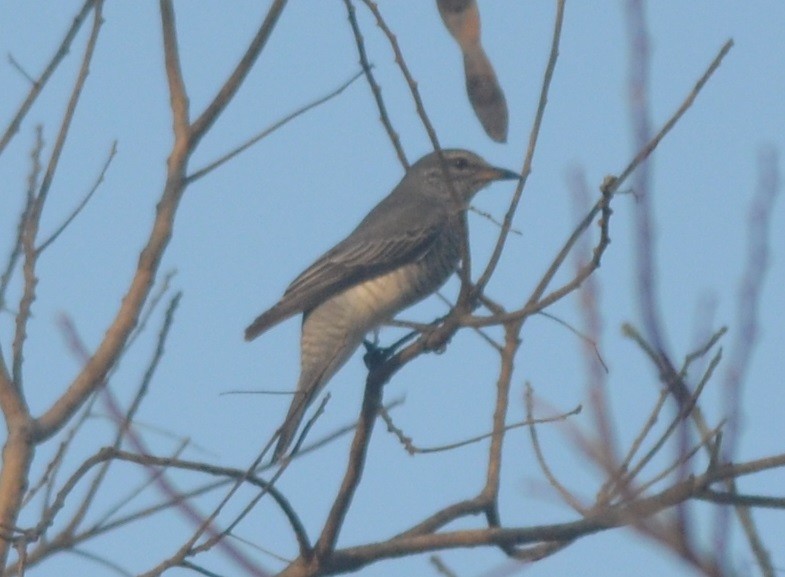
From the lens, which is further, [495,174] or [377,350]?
[495,174]

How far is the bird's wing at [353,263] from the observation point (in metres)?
7.29

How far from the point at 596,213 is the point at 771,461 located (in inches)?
31.3

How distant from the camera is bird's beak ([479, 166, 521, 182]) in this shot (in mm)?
8586

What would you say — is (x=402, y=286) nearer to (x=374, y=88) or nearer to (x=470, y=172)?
(x=470, y=172)

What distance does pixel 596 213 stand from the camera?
11.0 ft

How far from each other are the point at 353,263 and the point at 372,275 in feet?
0.53

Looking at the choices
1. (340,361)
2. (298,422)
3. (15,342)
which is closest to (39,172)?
(15,342)

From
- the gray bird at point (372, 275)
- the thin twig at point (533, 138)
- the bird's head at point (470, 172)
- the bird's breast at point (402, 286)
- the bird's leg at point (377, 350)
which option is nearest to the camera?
the thin twig at point (533, 138)

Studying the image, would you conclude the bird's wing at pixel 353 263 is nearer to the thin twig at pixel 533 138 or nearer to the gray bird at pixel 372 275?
the gray bird at pixel 372 275

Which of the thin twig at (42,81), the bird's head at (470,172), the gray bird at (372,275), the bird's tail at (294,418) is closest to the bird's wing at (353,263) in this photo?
the gray bird at (372,275)

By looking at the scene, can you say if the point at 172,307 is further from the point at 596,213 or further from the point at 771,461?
the point at 771,461

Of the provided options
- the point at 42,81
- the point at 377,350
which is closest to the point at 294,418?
the point at 377,350

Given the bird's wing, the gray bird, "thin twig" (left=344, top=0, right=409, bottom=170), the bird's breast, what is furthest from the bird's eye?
"thin twig" (left=344, top=0, right=409, bottom=170)

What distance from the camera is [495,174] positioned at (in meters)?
8.64
